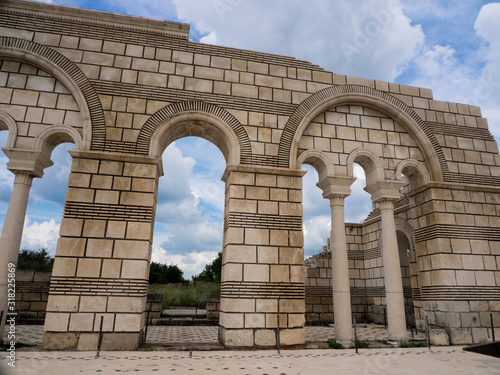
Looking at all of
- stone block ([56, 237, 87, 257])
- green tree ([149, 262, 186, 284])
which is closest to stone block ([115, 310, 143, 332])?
stone block ([56, 237, 87, 257])

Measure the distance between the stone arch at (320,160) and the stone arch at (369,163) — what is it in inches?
22.0

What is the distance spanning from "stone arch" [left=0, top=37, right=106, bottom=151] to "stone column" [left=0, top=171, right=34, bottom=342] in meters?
1.71

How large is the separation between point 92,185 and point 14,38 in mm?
4401

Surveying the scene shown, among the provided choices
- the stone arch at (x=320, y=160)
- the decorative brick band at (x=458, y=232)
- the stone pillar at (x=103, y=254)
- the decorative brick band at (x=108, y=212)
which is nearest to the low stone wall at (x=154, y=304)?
the stone pillar at (x=103, y=254)

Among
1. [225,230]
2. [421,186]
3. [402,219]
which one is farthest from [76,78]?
[402,219]

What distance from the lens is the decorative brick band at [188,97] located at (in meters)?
8.48

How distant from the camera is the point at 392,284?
8.59 metres

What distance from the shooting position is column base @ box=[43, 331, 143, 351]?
673 centimetres

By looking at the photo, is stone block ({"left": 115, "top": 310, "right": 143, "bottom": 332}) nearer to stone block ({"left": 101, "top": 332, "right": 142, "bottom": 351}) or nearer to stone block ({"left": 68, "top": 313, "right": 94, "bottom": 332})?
stone block ({"left": 101, "top": 332, "right": 142, "bottom": 351})

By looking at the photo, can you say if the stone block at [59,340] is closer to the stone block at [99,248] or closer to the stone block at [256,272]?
the stone block at [99,248]

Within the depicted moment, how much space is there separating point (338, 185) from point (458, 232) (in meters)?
3.66

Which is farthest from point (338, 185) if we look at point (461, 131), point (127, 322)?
point (127, 322)

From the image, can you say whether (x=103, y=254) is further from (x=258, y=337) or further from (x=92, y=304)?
(x=258, y=337)

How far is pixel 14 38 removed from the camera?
329 inches
